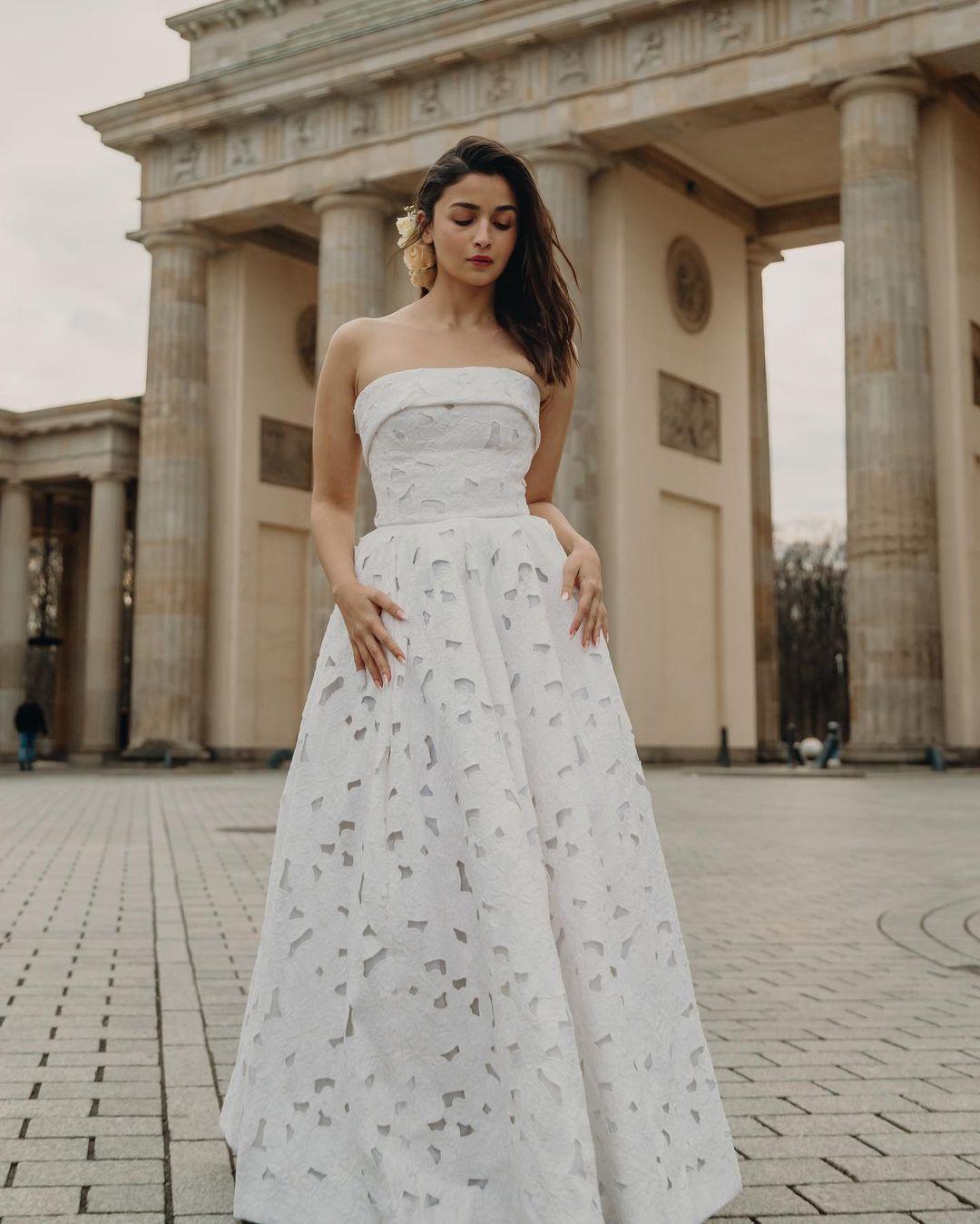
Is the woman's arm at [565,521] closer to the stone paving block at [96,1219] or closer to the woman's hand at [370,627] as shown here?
the woman's hand at [370,627]

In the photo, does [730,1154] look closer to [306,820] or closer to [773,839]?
[306,820]

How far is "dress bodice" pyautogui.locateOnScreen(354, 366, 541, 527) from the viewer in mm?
3031

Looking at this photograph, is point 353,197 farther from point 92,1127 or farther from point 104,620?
point 92,1127

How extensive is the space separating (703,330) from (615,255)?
136 inches

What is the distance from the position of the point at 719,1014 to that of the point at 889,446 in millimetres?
20432

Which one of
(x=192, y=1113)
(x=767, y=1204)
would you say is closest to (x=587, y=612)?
(x=767, y=1204)

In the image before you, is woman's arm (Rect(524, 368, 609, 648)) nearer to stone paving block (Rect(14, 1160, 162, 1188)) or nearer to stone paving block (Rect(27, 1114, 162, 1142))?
stone paving block (Rect(14, 1160, 162, 1188))

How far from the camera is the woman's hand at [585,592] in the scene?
119 inches

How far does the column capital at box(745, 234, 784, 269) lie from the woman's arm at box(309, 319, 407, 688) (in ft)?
106

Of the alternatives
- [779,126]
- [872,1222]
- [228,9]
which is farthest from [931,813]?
[228,9]

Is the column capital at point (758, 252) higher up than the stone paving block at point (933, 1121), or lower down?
higher up

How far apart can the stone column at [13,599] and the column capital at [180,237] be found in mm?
6670

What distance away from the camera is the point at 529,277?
10.4 feet

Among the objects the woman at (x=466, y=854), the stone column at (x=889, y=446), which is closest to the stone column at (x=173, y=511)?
the stone column at (x=889, y=446)
